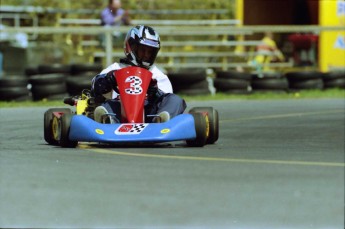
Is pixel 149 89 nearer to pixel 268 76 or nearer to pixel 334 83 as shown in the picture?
pixel 268 76

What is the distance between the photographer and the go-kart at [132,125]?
31.8 feet

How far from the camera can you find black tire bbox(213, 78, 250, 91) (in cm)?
1836

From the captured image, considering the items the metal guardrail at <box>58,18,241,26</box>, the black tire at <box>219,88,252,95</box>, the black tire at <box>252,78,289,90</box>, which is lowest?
the metal guardrail at <box>58,18,241,26</box>

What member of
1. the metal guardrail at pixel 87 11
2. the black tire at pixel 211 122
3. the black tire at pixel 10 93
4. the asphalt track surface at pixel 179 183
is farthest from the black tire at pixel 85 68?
the black tire at pixel 211 122

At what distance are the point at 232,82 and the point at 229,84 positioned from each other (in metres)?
0.06

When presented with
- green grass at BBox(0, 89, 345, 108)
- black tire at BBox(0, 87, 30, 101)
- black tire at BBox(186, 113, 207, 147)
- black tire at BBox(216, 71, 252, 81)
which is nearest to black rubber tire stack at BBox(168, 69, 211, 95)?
green grass at BBox(0, 89, 345, 108)

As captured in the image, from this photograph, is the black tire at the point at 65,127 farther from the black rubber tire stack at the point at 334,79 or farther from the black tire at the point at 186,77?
the black rubber tire stack at the point at 334,79

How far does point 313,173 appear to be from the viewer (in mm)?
8148

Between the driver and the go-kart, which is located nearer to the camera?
the go-kart

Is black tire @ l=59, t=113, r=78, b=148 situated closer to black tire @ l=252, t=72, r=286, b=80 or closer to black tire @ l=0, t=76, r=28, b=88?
black tire @ l=0, t=76, r=28, b=88

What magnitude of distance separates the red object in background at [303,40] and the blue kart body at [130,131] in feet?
40.0

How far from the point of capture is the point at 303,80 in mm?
18906

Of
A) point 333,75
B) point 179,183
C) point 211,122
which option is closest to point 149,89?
point 211,122

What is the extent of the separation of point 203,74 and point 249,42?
539cm
